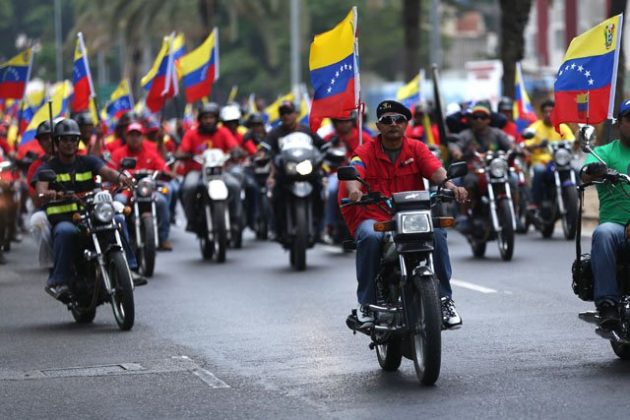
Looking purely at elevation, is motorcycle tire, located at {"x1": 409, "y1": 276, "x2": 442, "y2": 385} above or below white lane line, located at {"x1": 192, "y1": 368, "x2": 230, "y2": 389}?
above

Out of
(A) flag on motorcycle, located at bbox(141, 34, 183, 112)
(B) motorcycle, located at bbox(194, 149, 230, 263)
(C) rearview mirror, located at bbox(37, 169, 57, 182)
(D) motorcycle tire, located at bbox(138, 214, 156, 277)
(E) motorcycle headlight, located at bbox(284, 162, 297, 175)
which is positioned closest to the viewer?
(C) rearview mirror, located at bbox(37, 169, 57, 182)

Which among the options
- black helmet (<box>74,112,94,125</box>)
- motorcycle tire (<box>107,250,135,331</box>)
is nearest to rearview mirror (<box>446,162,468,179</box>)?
motorcycle tire (<box>107,250,135,331</box>)

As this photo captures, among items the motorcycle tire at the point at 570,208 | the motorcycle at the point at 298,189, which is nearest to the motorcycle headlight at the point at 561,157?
the motorcycle tire at the point at 570,208

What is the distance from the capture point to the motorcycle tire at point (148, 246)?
1655cm

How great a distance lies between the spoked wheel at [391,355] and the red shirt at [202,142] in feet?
32.5

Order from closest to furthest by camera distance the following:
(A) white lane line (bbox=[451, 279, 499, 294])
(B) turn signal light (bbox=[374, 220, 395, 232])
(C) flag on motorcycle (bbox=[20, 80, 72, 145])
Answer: (B) turn signal light (bbox=[374, 220, 395, 232]) < (A) white lane line (bbox=[451, 279, 499, 294]) < (C) flag on motorcycle (bbox=[20, 80, 72, 145])

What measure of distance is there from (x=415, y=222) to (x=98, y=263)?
13.2ft

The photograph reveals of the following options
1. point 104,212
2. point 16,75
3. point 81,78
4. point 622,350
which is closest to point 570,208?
point 81,78

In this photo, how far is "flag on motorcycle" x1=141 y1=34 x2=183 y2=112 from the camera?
71.7 feet

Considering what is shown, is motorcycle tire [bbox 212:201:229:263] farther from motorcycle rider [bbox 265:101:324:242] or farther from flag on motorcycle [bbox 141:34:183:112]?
flag on motorcycle [bbox 141:34:183:112]

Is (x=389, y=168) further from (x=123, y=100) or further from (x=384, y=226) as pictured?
(x=123, y=100)

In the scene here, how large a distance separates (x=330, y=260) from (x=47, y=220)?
5857 millimetres

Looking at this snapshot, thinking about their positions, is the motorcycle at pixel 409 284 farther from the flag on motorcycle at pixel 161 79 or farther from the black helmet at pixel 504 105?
the flag on motorcycle at pixel 161 79

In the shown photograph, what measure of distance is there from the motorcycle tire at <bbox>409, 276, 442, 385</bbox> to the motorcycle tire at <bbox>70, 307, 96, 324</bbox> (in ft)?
14.2
